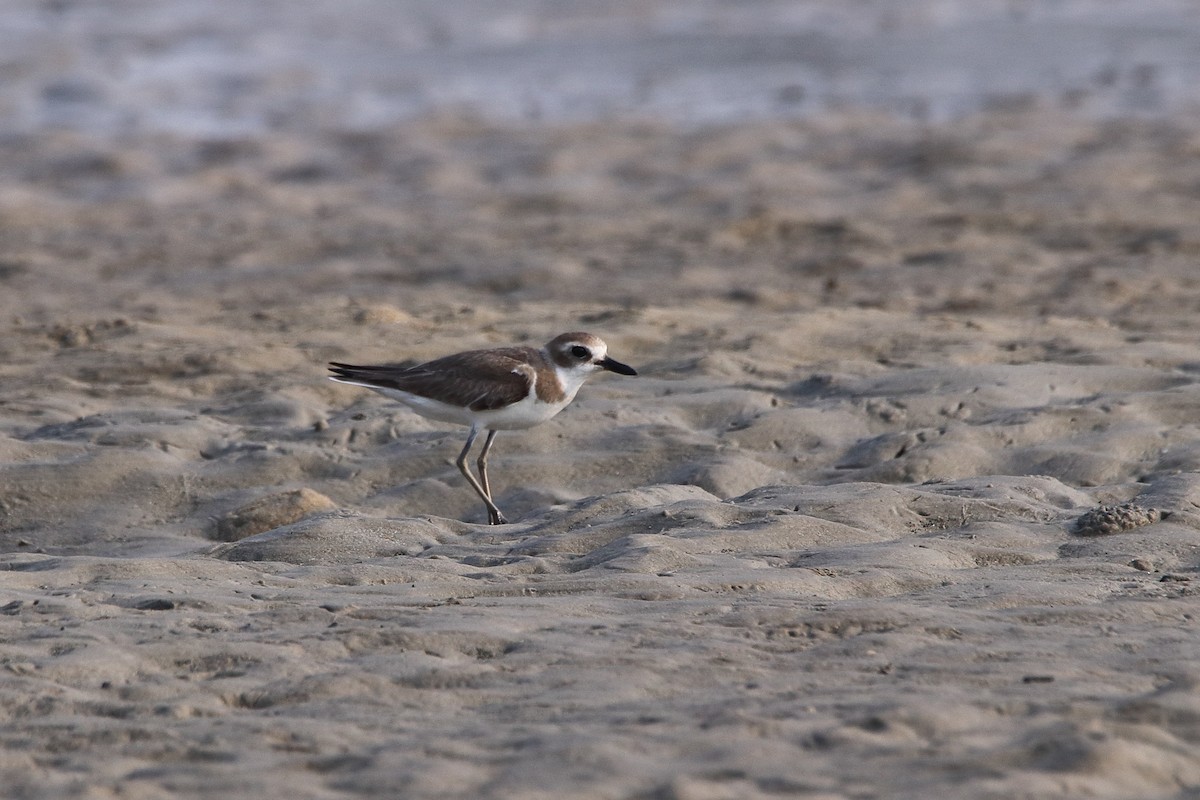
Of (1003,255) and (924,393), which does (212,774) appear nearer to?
(924,393)

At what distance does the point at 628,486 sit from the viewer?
7.60m

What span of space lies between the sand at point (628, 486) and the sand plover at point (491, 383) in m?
0.34

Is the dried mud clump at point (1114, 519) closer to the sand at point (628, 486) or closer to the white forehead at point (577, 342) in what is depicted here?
the sand at point (628, 486)

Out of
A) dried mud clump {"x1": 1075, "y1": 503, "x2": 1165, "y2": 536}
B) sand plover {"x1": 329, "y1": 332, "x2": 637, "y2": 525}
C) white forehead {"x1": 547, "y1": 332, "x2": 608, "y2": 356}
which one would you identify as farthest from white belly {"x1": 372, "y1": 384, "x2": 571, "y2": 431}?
dried mud clump {"x1": 1075, "y1": 503, "x2": 1165, "y2": 536}

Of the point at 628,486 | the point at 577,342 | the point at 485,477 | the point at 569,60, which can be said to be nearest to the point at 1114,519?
the point at 628,486

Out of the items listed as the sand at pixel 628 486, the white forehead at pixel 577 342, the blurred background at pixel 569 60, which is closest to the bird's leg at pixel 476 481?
the sand at pixel 628 486

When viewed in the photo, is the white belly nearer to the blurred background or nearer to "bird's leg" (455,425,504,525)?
"bird's leg" (455,425,504,525)

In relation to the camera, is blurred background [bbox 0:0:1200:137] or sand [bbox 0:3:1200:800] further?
blurred background [bbox 0:0:1200:137]

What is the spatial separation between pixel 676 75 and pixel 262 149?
689 cm

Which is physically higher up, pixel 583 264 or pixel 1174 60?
pixel 1174 60

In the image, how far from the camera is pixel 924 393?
8.33 metres

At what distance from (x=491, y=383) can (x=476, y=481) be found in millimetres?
490

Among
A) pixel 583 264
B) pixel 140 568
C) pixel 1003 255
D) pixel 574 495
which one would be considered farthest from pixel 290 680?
pixel 1003 255

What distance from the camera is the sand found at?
13.9ft
